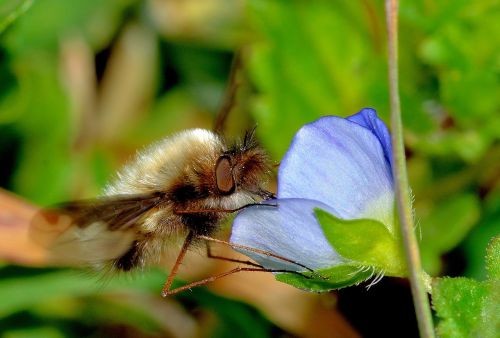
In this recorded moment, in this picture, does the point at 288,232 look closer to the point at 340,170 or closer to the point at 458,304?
the point at 340,170

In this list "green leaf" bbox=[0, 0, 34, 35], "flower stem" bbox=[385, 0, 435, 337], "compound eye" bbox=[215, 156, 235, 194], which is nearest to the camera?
"flower stem" bbox=[385, 0, 435, 337]

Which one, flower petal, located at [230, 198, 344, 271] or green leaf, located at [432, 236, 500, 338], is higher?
flower petal, located at [230, 198, 344, 271]

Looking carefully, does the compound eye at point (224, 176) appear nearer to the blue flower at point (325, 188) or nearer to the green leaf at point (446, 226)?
the blue flower at point (325, 188)

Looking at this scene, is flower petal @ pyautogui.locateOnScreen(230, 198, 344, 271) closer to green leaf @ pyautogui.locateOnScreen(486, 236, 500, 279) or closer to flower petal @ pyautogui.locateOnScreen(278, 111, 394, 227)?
flower petal @ pyautogui.locateOnScreen(278, 111, 394, 227)

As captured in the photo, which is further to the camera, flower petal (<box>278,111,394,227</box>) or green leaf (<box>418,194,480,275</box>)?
green leaf (<box>418,194,480,275</box>)

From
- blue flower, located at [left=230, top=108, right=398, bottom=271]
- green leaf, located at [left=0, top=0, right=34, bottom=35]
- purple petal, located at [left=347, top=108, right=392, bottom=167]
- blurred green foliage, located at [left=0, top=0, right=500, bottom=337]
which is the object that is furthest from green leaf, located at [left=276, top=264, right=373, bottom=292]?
green leaf, located at [left=0, top=0, right=34, bottom=35]

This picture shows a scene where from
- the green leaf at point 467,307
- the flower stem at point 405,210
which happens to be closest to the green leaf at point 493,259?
the green leaf at point 467,307
